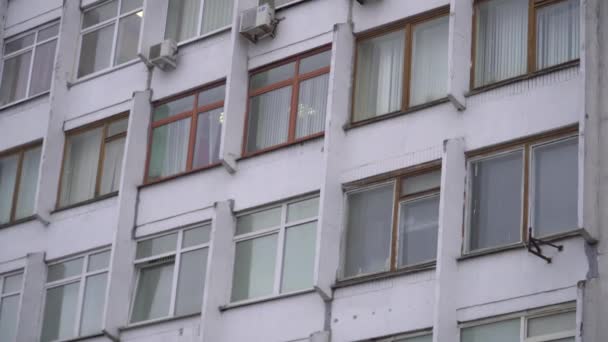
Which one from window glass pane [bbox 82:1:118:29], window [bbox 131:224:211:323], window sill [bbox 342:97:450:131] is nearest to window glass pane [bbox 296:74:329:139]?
window sill [bbox 342:97:450:131]

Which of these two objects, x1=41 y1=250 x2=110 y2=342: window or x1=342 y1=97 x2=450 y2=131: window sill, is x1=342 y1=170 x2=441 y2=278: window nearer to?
x1=342 y1=97 x2=450 y2=131: window sill

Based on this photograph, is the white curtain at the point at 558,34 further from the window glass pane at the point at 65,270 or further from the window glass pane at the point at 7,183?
the window glass pane at the point at 7,183

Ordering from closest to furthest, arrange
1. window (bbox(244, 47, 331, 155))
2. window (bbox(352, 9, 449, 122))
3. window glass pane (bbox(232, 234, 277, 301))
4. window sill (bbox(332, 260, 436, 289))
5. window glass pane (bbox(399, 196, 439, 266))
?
window sill (bbox(332, 260, 436, 289))
window glass pane (bbox(399, 196, 439, 266))
window (bbox(352, 9, 449, 122))
window glass pane (bbox(232, 234, 277, 301))
window (bbox(244, 47, 331, 155))

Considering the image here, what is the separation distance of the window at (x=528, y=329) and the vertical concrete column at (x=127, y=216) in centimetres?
851

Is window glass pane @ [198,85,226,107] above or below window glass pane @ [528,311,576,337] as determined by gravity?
above

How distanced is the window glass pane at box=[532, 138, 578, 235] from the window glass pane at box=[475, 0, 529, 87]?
1.95 meters

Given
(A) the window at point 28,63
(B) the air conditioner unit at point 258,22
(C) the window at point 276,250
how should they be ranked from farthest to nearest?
(A) the window at point 28,63
(B) the air conditioner unit at point 258,22
(C) the window at point 276,250

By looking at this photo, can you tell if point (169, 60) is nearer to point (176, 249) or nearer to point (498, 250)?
point (176, 249)

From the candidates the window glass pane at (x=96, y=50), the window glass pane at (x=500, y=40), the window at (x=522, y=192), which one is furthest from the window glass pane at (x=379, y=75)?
the window glass pane at (x=96, y=50)

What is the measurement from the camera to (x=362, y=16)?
99.6 feet

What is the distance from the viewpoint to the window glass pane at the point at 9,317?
34.4 meters

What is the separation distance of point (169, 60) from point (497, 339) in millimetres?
10914

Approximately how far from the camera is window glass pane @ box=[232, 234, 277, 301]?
3012 cm

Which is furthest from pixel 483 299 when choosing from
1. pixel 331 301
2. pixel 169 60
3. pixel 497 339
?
pixel 169 60
